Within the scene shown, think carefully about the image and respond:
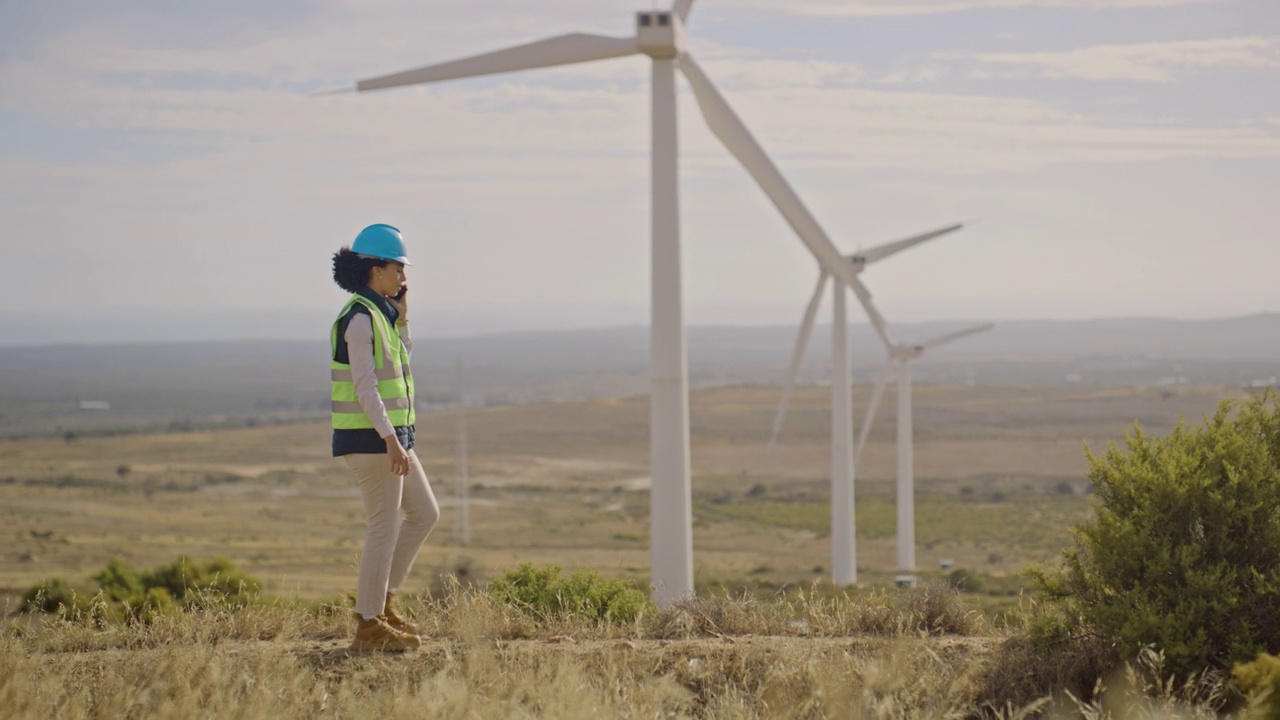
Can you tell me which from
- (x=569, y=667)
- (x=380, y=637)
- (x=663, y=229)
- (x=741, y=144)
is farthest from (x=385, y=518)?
(x=741, y=144)

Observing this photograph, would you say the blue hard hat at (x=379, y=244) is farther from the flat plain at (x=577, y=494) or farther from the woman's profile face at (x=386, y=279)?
the flat plain at (x=577, y=494)

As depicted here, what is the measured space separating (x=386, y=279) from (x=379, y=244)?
23 centimetres

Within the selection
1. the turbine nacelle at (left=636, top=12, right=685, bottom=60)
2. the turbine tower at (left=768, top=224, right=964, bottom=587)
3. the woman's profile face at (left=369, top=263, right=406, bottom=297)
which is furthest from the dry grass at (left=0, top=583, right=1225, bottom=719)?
the turbine tower at (left=768, top=224, right=964, bottom=587)

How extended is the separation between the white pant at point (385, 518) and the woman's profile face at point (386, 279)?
109 centimetres

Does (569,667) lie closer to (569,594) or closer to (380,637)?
(380,637)

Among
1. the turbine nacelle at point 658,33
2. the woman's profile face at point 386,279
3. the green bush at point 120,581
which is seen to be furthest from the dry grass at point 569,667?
the green bush at point 120,581

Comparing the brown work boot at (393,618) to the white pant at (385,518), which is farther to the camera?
the brown work boot at (393,618)

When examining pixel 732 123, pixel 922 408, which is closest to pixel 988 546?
pixel 732 123

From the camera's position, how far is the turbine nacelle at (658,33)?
19516mm

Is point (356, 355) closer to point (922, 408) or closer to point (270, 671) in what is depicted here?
point (270, 671)

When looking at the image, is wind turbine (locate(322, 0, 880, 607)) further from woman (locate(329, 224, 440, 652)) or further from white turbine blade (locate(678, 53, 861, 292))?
woman (locate(329, 224, 440, 652))

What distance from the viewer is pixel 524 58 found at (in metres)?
20.3

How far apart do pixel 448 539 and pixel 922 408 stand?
12273cm

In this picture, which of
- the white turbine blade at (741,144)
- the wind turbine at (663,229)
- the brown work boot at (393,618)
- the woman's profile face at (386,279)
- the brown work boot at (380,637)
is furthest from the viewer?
the white turbine blade at (741,144)
